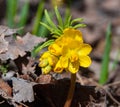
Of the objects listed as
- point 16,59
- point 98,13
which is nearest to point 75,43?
point 16,59

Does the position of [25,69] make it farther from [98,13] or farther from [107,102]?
[98,13]

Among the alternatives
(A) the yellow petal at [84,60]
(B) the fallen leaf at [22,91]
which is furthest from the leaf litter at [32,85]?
(A) the yellow petal at [84,60]

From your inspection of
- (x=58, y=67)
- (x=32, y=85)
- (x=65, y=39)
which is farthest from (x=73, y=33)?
(x=32, y=85)

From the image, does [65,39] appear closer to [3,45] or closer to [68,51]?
[68,51]

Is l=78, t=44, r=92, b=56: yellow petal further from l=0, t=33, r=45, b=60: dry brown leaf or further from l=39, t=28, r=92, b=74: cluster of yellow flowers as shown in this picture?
l=0, t=33, r=45, b=60: dry brown leaf

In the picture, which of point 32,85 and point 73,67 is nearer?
point 73,67

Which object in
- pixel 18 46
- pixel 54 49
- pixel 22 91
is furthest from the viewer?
pixel 18 46

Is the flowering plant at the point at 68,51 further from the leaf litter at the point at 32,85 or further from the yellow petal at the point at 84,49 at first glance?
the leaf litter at the point at 32,85

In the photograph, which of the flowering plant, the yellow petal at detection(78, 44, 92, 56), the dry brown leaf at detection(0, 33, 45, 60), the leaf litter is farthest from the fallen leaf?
the yellow petal at detection(78, 44, 92, 56)
